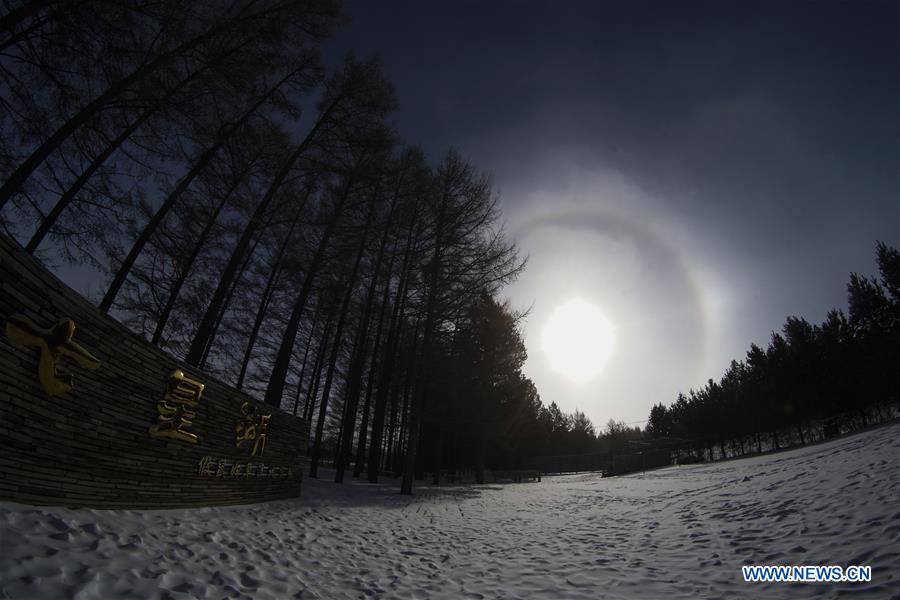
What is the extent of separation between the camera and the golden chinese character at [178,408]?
5.27 meters

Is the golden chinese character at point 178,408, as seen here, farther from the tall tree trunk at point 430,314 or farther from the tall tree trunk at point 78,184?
the tall tree trunk at point 430,314

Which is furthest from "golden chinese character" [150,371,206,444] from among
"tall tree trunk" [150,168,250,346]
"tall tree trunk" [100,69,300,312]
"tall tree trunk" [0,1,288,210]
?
"tall tree trunk" [150,168,250,346]

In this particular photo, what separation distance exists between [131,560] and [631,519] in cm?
773

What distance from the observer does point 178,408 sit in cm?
555

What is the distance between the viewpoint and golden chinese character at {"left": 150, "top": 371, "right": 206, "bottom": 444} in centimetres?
527

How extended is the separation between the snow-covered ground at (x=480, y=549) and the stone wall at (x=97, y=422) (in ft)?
0.98

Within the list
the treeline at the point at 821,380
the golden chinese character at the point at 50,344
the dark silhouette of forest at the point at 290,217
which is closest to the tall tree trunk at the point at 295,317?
the dark silhouette of forest at the point at 290,217

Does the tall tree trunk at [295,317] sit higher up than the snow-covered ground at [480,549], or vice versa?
the tall tree trunk at [295,317]

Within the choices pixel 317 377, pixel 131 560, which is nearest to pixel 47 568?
pixel 131 560

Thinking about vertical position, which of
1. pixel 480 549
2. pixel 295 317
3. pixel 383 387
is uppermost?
pixel 295 317

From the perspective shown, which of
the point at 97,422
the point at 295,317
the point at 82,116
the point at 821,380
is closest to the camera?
the point at 97,422

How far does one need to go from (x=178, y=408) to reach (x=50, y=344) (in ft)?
7.27

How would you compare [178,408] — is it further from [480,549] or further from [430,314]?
[430,314]

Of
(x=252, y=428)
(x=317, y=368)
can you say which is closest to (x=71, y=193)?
(x=252, y=428)
